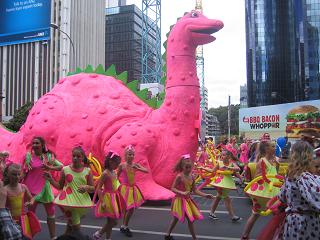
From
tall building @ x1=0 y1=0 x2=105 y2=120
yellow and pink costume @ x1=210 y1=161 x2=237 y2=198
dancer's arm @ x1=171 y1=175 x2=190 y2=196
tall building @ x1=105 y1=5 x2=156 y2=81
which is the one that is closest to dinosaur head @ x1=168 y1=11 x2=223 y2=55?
yellow and pink costume @ x1=210 y1=161 x2=237 y2=198

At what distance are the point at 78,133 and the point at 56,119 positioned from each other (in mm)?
658

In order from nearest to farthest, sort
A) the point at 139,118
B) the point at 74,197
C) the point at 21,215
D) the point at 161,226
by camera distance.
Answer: the point at 21,215 → the point at 74,197 → the point at 161,226 → the point at 139,118

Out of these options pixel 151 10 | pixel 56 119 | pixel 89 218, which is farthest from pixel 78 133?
pixel 151 10

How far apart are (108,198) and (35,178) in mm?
1104

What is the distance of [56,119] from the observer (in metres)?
9.70

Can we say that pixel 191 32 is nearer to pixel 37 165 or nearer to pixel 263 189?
pixel 263 189

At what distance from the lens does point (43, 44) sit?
46812mm

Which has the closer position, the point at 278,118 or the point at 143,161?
the point at 143,161

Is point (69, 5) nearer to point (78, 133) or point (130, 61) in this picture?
point (130, 61)

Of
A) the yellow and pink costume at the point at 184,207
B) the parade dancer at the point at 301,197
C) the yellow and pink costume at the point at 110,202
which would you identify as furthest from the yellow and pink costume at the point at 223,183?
the parade dancer at the point at 301,197

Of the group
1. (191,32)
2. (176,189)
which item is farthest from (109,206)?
(191,32)

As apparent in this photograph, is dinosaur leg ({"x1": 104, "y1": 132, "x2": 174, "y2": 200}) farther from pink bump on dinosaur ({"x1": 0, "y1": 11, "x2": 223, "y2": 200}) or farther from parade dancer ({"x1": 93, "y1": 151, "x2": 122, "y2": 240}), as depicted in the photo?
parade dancer ({"x1": 93, "y1": 151, "x2": 122, "y2": 240})

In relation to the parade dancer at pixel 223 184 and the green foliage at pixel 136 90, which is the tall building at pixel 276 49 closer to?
the green foliage at pixel 136 90

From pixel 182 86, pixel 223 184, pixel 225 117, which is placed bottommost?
pixel 223 184
